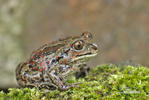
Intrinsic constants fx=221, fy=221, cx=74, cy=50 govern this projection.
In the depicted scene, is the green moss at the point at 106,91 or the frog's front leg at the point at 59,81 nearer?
the green moss at the point at 106,91

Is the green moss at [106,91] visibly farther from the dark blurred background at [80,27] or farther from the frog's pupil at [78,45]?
the dark blurred background at [80,27]

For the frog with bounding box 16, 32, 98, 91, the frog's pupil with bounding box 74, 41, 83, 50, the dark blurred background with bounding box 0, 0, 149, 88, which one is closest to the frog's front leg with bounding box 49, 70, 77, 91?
the frog with bounding box 16, 32, 98, 91

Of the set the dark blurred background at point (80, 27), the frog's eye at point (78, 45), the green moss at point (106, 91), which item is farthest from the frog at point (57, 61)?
the dark blurred background at point (80, 27)

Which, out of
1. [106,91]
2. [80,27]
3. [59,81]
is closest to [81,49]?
[59,81]

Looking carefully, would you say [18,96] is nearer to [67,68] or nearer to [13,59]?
[67,68]

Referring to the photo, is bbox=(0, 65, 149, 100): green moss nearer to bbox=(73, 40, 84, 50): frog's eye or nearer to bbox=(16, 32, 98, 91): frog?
bbox=(16, 32, 98, 91): frog

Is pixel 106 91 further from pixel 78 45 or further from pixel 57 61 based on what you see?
pixel 57 61
